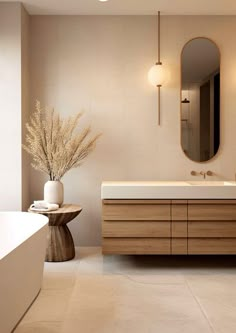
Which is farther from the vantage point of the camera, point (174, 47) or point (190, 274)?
point (174, 47)

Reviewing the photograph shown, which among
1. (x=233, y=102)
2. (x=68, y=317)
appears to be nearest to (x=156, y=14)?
(x=233, y=102)

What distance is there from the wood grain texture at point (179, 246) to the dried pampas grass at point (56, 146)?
1.30m

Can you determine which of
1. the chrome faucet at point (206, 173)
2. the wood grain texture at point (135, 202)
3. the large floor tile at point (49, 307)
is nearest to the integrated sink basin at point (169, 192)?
the wood grain texture at point (135, 202)

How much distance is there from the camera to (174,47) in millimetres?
4270

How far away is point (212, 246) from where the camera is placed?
359cm

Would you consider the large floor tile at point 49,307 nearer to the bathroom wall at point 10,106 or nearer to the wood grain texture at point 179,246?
the wood grain texture at point 179,246

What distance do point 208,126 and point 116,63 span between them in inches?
50.7

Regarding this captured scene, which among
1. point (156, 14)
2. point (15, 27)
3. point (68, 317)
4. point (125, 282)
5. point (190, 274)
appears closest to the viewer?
point (68, 317)

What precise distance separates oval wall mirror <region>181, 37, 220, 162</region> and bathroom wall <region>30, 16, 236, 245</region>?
70mm

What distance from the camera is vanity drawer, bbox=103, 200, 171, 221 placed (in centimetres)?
359

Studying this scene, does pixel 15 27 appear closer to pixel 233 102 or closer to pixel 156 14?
pixel 156 14

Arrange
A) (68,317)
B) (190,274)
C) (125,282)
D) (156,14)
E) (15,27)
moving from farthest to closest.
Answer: (156,14), (15,27), (190,274), (125,282), (68,317)

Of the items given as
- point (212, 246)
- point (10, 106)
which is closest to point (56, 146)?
point (10, 106)

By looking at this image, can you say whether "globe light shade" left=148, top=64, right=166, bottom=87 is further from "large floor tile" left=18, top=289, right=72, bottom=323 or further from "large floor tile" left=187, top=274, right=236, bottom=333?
"large floor tile" left=18, top=289, right=72, bottom=323
